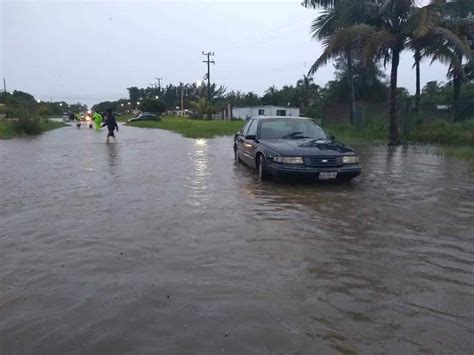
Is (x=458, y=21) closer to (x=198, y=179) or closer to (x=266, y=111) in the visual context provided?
(x=198, y=179)

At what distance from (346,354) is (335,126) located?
87.3ft

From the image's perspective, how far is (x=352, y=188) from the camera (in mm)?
9273

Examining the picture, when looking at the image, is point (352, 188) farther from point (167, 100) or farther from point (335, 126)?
point (167, 100)

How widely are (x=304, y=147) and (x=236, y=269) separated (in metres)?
5.15

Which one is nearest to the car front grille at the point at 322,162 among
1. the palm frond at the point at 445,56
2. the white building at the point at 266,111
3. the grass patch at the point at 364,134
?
the palm frond at the point at 445,56

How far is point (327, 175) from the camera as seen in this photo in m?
9.09


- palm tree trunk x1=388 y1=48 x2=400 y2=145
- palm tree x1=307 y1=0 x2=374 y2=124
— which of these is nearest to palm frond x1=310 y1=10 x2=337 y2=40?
palm tree x1=307 y1=0 x2=374 y2=124

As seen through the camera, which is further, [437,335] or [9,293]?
[9,293]

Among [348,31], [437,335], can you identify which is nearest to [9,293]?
[437,335]

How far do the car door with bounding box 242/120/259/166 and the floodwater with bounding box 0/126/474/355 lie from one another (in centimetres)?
149

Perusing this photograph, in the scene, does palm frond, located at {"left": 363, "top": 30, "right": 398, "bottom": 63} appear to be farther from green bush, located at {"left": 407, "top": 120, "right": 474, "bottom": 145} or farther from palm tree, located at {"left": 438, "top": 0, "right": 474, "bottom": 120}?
green bush, located at {"left": 407, "top": 120, "right": 474, "bottom": 145}

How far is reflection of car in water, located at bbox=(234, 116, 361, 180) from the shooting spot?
9070mm

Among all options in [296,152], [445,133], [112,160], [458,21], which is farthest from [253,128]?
[458,21]

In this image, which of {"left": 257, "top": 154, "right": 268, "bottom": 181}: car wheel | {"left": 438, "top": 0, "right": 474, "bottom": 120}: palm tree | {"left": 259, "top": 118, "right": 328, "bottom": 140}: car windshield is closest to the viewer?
{"left": 257, "top": 154, "right": 268, "bottom": 181}: car wheel
